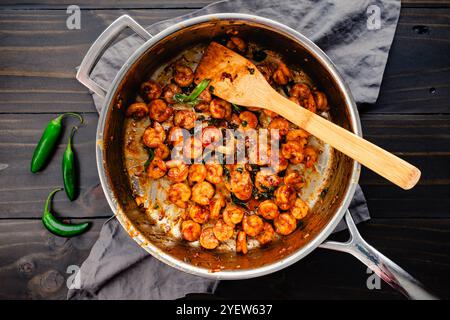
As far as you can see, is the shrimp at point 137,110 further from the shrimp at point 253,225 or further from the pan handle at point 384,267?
the pan handle at point 384,267

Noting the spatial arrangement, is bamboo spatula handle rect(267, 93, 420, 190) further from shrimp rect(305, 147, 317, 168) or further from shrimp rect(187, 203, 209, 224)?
shrimp rect(187, 203, 209, 224)

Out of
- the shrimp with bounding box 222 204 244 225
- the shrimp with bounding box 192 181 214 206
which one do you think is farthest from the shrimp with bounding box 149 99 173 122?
the shrimp with bounding box 222 204 244 225

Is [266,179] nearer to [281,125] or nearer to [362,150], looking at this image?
[281,125]

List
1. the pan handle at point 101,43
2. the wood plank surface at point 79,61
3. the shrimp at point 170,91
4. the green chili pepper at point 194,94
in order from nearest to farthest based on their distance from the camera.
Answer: the pan handle at point 101,43 < the green chili pepper at point 194,94 < the shrimp at point 170,91 < the wood plank surface at point 79,61

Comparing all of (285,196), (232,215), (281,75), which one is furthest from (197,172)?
(281,75)

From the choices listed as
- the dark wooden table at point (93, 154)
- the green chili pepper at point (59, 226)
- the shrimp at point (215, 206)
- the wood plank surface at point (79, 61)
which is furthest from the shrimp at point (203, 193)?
the wood plank surface at point (79, 61)
